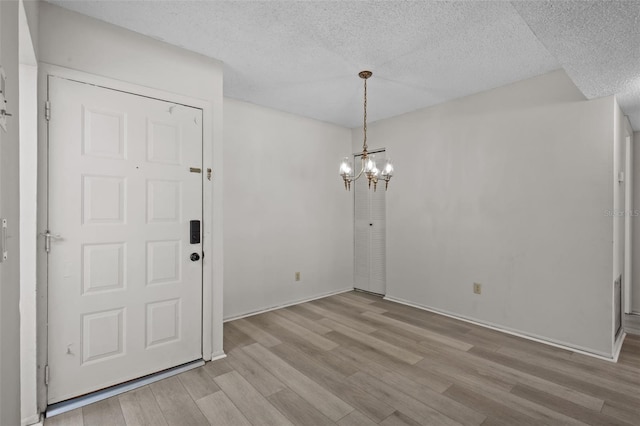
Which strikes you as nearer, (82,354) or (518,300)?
(82,354)

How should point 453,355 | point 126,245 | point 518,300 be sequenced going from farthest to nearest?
1. point 518,300
2. point 453,355
3. point 126,245

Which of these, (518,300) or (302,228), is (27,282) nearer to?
(302,228)

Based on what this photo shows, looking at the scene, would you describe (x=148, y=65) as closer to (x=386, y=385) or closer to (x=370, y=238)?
(x=386, y=385)

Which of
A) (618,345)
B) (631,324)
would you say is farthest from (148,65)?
(631,324)

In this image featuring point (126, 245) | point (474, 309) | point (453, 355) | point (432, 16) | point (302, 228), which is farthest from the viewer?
point (302, 228)

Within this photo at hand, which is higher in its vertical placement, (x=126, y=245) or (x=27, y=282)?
(x=126, y=245)

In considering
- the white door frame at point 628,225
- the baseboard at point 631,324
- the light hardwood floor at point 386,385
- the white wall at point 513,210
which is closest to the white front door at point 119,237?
the light hardwood floor at point 386,385

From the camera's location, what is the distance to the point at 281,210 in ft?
14.4

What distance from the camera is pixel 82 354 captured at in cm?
223

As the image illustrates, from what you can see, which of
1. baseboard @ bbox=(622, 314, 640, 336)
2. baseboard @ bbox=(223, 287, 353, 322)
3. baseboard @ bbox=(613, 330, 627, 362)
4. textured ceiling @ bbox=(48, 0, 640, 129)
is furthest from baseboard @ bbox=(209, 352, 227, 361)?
baseboard @ bbox=(622, 314, 640, 336)

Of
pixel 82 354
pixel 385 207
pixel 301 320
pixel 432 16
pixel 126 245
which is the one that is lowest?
pixel 301 320

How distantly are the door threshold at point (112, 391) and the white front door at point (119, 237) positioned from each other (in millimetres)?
41

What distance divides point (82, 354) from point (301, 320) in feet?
7.13

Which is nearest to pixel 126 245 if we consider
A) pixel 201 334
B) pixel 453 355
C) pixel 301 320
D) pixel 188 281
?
pixel 188 281
